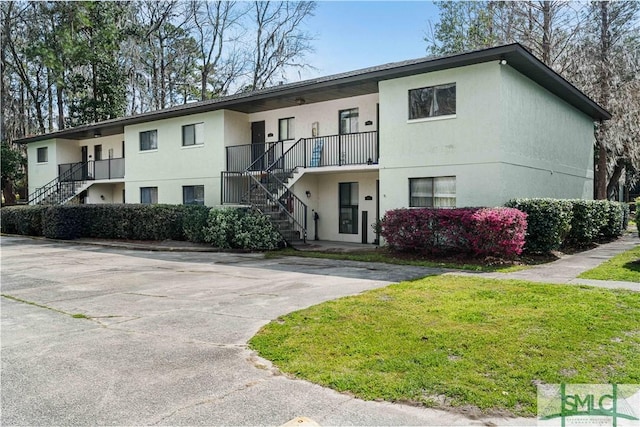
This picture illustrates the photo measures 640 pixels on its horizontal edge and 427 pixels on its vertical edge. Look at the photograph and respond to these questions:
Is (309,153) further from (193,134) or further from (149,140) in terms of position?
(149,140)

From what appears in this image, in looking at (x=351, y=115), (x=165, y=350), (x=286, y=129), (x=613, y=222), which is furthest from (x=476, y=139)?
(x=165, y=350)

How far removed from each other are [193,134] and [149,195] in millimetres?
4710

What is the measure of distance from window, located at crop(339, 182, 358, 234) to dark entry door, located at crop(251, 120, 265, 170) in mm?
3861

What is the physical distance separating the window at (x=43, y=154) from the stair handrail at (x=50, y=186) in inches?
83.2

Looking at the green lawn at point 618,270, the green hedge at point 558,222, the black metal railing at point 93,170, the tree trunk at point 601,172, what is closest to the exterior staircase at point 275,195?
the green hedge at point 558,222

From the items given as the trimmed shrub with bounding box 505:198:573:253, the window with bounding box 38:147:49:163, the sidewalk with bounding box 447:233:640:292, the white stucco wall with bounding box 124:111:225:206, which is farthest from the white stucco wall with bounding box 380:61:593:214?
the window with bounding box 38:147:49:163

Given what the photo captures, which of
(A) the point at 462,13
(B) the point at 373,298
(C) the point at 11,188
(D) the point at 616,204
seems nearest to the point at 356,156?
(B) the point at 373,298

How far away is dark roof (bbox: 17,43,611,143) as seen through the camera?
13.0 m

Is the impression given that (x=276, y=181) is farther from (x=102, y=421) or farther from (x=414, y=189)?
(x=102, y=421)

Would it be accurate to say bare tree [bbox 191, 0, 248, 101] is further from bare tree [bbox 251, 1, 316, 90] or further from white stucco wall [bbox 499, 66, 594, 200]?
white stucco wall [bbox 499, 66, 594, 200]

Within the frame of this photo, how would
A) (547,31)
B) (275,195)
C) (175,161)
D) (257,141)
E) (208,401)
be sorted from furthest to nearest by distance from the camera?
(547,31)
(175,161)
(257,141)
(275,195)
(208,401)

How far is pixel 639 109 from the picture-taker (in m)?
23.1

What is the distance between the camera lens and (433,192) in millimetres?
14422

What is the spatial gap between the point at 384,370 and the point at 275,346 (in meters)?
1.46
